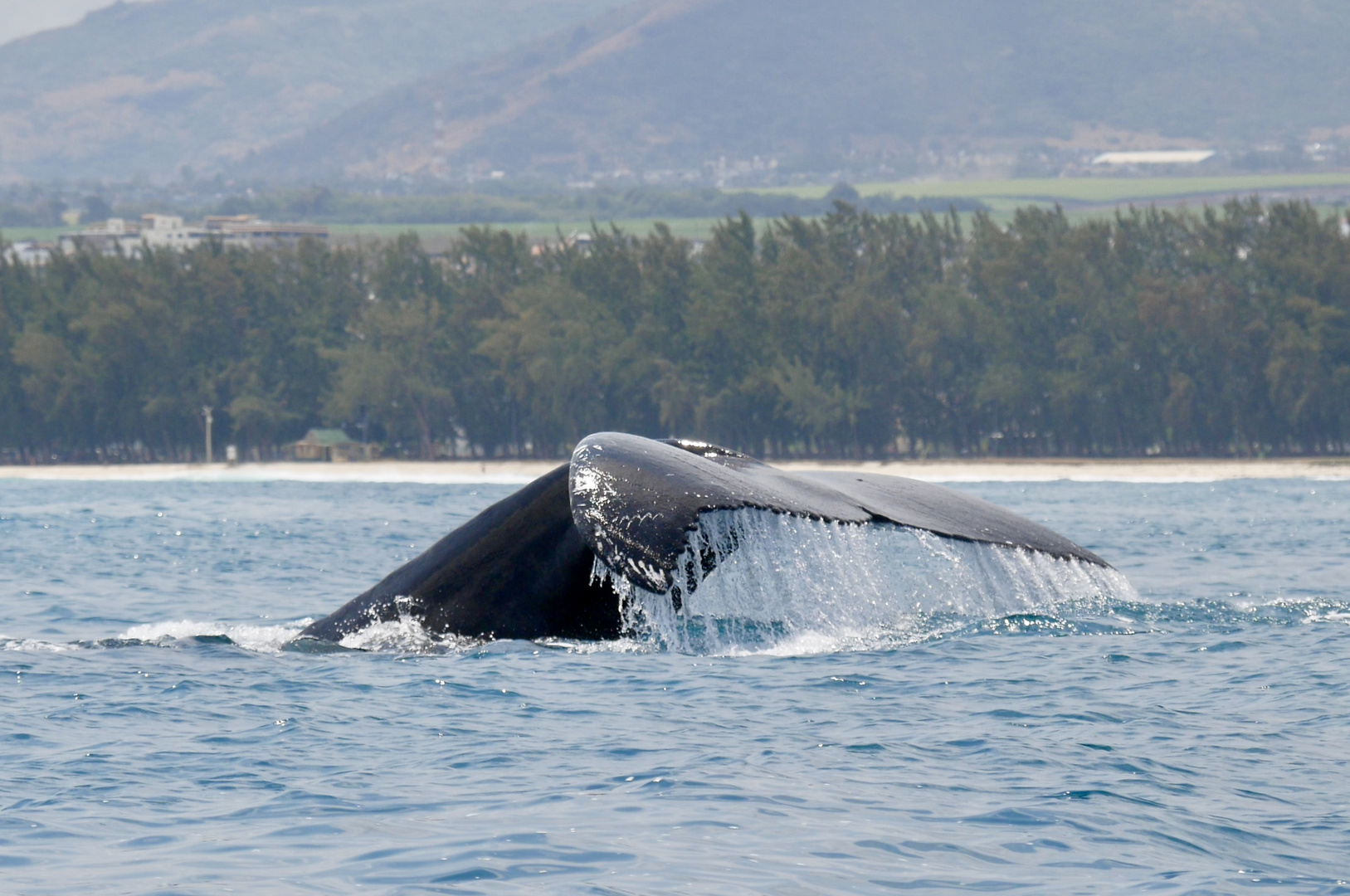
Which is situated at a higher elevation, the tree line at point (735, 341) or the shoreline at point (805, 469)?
the tree line at point (735, 341)

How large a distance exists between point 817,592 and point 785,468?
4425 cm

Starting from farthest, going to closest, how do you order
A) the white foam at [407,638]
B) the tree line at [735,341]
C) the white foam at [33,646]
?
the tree line at [735,341] < the white foam at [33,646] < the white foam at [407,638]

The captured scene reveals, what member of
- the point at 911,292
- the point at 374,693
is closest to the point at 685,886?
the point at 374,693

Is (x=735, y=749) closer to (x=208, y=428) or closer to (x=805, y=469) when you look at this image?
Result: (x=805, y=469)

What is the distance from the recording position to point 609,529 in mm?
9258

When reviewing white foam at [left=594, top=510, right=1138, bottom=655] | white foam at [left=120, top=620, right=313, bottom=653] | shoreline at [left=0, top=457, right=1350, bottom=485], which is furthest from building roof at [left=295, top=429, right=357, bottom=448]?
white foam at [left=120, top=620, right=313, bottom=653]

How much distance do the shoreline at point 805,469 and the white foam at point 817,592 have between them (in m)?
47.7

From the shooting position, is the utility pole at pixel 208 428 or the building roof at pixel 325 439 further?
the building roof at pixel 325 439

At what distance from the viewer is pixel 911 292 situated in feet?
273

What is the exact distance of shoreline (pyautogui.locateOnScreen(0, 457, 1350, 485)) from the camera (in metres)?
67.9

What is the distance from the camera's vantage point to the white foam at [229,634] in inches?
572

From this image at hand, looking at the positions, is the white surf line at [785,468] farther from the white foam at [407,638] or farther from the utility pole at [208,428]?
the white foam at [407,638]

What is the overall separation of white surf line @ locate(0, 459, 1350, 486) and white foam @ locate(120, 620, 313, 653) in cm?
4417

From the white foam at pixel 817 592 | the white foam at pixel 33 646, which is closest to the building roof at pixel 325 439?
the white foam at pixel 817 592
